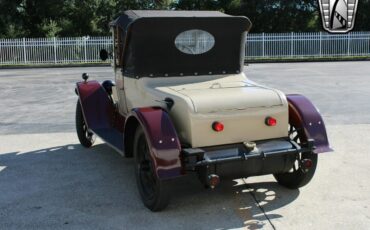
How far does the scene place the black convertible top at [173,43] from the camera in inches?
230

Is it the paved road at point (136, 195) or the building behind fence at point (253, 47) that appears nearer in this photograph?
the paved road at point (136, 195)

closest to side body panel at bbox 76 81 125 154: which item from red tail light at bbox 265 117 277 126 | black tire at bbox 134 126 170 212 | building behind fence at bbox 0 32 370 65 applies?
black tire at bbox 134 126 170 212

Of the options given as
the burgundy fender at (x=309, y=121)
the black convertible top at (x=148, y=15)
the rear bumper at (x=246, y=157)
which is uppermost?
A: the black convertible top at (x=148, y=15)

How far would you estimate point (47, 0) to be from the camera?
40719 millimetres

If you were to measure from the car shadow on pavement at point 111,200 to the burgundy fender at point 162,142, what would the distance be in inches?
19.7

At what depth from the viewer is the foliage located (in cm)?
4012

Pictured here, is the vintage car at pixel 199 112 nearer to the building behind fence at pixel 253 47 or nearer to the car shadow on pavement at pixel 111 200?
the car shadow on pavement at pixel 111 200

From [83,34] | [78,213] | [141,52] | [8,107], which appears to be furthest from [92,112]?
[83,34]

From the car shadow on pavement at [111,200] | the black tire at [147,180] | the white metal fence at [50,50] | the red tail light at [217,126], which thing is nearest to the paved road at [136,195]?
the car shadow on pavement at [111,200]

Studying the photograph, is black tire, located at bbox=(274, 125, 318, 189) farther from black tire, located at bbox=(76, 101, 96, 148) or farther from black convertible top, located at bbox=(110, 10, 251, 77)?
black tire, located at bbox=(76, 101, 96, 148)

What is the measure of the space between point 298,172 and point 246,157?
95 cm

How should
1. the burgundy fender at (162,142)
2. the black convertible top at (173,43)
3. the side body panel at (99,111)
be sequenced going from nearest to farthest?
the burgundy fender at (162,142) < the black convertible top at (173,43) < the side body panel at (99,111)

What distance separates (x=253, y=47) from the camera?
3281cm

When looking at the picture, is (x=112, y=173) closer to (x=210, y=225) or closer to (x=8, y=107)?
(x=210, y=225)
